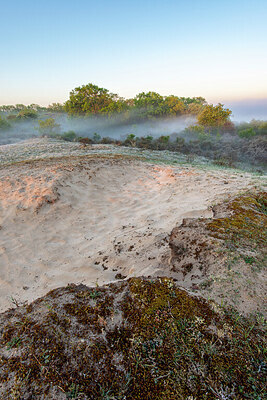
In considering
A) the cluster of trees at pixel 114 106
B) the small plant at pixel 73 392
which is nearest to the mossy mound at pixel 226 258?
the small plant at pixel 73 392

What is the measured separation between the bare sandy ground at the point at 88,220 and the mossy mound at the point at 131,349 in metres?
1.14

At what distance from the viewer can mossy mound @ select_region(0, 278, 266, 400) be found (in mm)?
1249

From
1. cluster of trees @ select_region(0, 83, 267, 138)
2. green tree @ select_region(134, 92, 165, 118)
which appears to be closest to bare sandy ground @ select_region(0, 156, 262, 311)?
cluster of trees @ select_region(0, 83, 267, 138)

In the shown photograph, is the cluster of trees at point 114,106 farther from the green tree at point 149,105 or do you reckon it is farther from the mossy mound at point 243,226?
the mossy mound at point 243,226

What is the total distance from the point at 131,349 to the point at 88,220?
4.44 m

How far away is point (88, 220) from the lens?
570 centimetres

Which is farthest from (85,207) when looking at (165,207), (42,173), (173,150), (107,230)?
(173,150)

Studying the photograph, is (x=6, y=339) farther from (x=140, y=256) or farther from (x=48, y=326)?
(x=140, y=256)

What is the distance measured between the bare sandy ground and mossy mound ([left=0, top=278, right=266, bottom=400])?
1140mm

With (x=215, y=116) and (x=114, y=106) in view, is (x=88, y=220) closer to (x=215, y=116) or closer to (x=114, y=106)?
(x=215, y=116)

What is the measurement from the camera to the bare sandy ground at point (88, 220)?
3543 millimetres

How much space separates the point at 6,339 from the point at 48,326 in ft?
1.06

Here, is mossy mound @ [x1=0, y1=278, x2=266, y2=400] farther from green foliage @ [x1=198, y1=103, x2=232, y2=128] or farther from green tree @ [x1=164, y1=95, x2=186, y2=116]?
green tree @ [x1=164, y1=95, x2=186, y2=116]

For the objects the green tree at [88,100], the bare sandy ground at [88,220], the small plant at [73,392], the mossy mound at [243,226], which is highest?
the green tree at [88,100]
